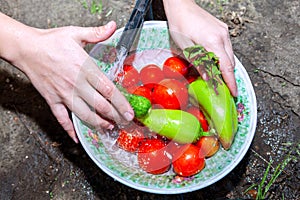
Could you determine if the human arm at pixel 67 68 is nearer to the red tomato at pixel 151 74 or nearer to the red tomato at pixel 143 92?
the red tomato at pixel 143 92

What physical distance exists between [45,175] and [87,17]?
90 centimetres

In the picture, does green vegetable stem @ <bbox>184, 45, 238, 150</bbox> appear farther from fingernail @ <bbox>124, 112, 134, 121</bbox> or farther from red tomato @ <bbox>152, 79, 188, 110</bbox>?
fingernail @ <bbox>124, 112, 134, 121</bbox>

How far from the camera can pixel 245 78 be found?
192 cm

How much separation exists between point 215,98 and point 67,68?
589mm

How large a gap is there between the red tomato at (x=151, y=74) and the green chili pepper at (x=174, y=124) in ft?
0.68

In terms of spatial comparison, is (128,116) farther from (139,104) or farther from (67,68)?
(67,68)

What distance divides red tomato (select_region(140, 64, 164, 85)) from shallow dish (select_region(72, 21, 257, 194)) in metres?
0.12

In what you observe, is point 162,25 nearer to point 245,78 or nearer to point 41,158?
point 245,78

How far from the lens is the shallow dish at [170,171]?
1.72 meters

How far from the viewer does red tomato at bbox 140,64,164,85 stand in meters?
1.92

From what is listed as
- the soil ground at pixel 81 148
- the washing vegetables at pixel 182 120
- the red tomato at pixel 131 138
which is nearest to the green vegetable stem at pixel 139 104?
the washing vegetables at pixel 182 120

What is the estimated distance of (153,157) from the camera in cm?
178

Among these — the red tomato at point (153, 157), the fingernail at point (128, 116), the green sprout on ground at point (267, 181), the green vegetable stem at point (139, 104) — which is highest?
the green vegetable stem at point (139, 104)

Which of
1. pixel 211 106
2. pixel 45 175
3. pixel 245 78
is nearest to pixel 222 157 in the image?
pixel 211 106
